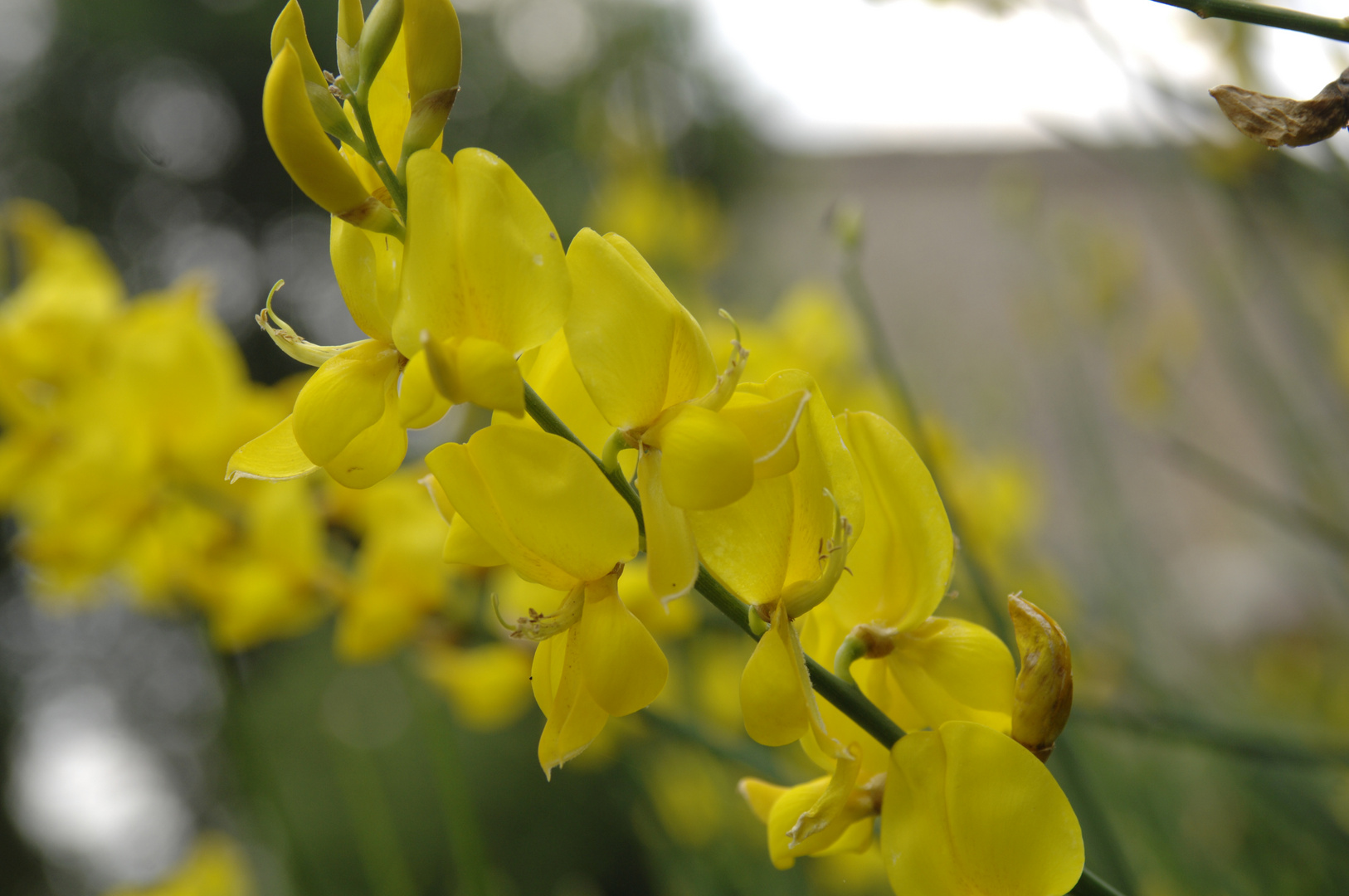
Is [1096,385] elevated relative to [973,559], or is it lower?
lower

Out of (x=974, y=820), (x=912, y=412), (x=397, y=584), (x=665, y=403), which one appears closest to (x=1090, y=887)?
(x=974, y=820)

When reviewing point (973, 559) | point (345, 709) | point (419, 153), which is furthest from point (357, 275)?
point (345, 709)

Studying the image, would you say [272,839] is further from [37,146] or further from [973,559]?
[37,146]

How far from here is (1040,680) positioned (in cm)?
18

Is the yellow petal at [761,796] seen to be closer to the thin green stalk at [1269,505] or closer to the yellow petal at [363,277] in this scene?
the yellow petal at [363,277]

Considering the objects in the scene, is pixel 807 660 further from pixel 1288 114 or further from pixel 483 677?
pixel 483 677

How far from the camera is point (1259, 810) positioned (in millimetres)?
717

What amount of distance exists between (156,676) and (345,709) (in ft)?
8.41

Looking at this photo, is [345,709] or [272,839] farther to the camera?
[345,709]

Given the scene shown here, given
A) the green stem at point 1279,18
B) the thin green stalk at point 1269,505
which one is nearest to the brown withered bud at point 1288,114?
the green stem at point 1279,18

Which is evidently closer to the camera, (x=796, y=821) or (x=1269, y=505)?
(x=796, y=821)

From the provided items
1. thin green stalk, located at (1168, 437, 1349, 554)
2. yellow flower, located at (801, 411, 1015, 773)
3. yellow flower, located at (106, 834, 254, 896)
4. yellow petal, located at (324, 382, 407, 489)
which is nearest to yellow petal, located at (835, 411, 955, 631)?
yellow flower, located at (801, 411, 1015, 773)

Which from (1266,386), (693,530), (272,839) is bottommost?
(272,839)

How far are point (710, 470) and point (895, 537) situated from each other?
61mm
